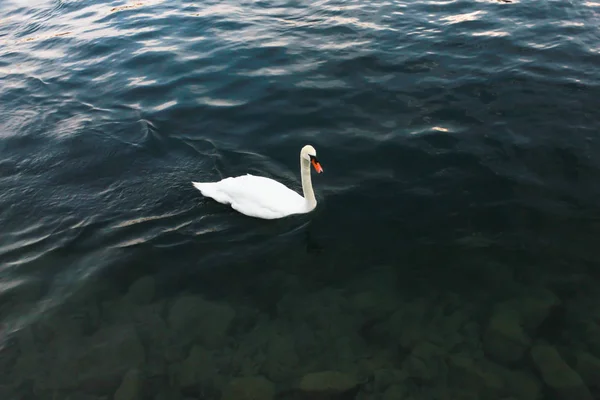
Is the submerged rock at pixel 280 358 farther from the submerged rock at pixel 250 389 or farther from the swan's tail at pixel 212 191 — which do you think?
the swan's tail at pixel 212 191

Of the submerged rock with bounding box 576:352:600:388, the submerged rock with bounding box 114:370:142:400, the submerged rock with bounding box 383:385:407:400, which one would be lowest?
the submerged rock with bounding box 383:385:407:400

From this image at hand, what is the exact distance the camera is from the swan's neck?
30.8 ft

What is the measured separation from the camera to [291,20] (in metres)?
19.2

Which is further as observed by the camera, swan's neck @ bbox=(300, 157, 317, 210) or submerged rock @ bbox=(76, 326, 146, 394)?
swan's neck @ bbox=(300, 157, 317, 210)

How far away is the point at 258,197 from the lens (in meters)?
9.45

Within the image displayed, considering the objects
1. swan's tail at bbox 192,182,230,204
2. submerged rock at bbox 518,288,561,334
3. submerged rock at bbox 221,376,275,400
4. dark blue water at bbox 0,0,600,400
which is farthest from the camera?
swan's tail at bbox 192,182,230,204

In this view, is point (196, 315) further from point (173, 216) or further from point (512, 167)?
point (512, 167)

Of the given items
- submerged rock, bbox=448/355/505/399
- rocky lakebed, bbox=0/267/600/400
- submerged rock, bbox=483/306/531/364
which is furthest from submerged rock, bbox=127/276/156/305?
submerged rock, bbox=483/306/531/364

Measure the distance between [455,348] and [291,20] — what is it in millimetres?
15252

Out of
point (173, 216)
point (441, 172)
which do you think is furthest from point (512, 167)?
point (173, 216)

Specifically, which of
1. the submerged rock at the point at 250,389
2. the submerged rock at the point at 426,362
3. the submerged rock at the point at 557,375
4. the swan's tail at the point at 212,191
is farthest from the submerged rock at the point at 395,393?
the swan's tail at the point at 212,191

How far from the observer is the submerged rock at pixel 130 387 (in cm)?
680

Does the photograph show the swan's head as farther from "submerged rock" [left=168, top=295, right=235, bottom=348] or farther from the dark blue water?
"submerged rock" [left=168, top=295, right=235, bottom=348]

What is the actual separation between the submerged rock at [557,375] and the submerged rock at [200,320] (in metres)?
4.48
